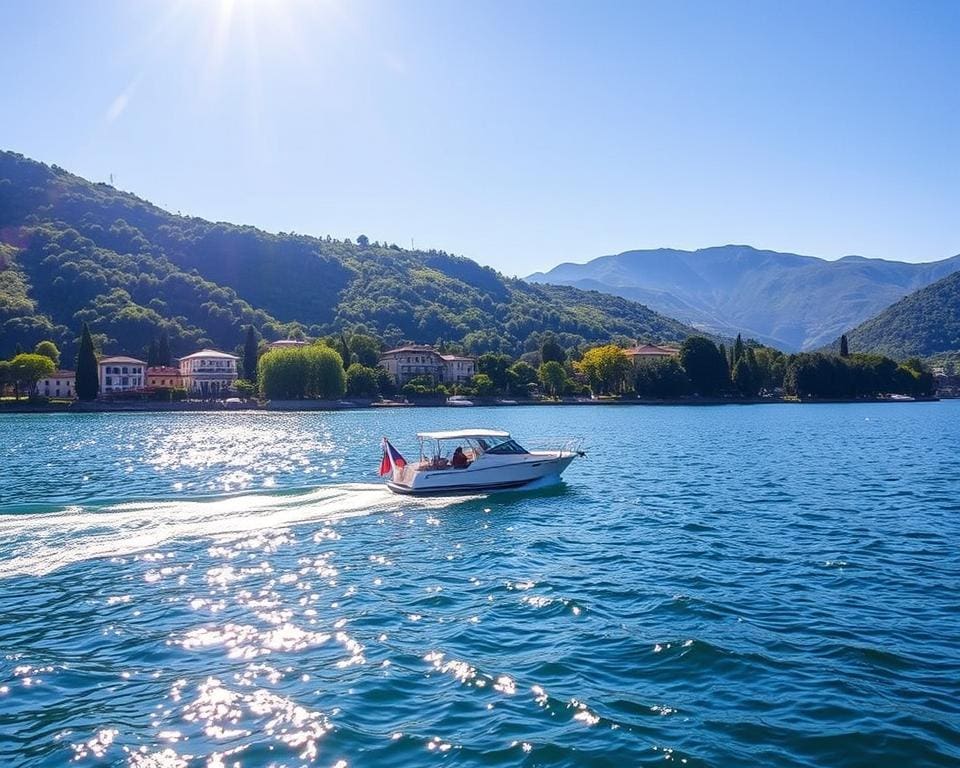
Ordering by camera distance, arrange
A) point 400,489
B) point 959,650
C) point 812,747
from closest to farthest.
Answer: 1. point 812,747
2. point 959,650
3. point 400,489

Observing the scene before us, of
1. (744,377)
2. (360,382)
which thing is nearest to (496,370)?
(360,382)

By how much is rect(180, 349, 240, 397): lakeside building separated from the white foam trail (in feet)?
430

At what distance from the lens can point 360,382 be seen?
148750 mm

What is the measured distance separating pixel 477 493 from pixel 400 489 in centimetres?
362

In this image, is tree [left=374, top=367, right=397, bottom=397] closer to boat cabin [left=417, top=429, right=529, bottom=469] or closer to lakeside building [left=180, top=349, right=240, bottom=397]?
lakeside building [left=180, top=349, right=240, bottom=397]

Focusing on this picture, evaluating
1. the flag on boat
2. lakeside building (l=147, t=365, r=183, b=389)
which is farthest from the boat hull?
lakeside building (l=147, t=365, r=183, b=389)

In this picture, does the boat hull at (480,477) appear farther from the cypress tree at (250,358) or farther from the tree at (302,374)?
the cypress tree at (250,358)

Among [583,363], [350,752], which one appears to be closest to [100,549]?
[350,752]

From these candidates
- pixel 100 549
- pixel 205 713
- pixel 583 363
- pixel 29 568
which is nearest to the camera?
pixel 205 713

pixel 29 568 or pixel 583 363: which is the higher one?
pixel 583 363

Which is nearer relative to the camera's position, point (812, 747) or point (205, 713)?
point (812, 747)

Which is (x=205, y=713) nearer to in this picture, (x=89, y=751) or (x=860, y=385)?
(x=89, y=751)

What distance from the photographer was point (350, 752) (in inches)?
426

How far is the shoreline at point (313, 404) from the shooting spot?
126 metres
